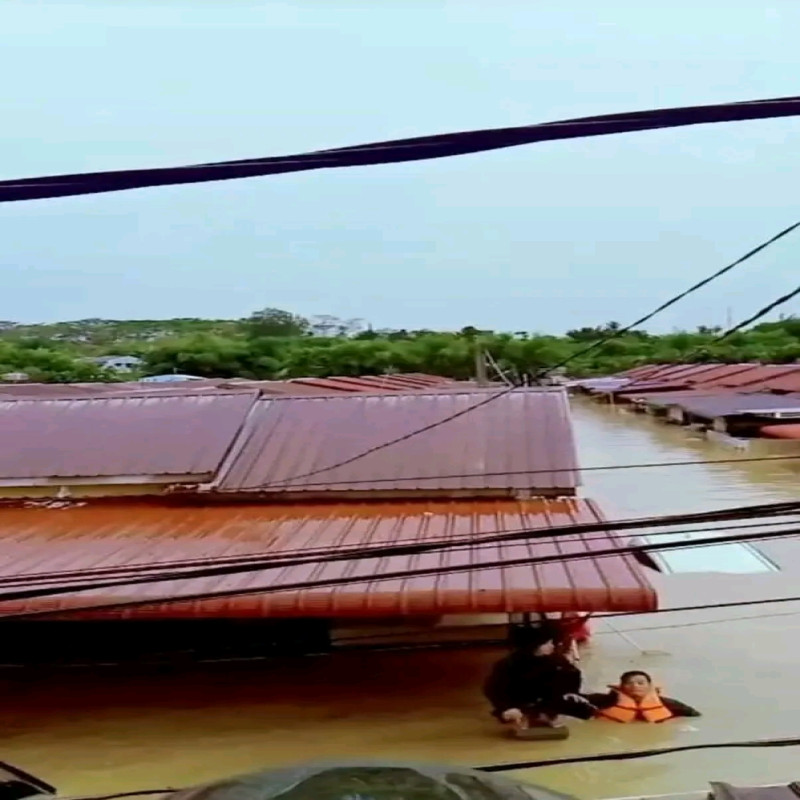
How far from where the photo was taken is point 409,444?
9094 millimetres

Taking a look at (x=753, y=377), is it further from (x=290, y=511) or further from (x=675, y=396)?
(x=290, y=511)

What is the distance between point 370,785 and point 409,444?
5.45 meters

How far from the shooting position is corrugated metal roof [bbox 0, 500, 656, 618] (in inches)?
227

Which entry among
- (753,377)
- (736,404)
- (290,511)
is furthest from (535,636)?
(753,377)

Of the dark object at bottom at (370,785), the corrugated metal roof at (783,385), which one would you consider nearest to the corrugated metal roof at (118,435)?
the dark object at bottom at (370,785)

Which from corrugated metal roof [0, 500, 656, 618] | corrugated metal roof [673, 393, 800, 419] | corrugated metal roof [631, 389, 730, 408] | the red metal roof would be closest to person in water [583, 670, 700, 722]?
corrugated metal roof [0, 500, 656, 618]

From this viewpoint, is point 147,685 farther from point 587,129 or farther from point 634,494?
point 634,494

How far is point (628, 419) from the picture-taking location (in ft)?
101

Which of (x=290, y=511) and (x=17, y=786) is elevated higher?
(x=290, y=511)

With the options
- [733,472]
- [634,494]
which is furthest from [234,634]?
[733,472]

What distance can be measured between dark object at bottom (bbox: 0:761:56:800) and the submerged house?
32.1 inches

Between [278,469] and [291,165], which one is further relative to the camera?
[278,469]

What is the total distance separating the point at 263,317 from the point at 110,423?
24.3 metres

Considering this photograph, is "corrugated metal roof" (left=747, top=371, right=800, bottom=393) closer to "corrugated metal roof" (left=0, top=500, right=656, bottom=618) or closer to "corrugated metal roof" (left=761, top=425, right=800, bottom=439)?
"corrugated metal roof" (left=761, top=425, right=800, bottom=439)
